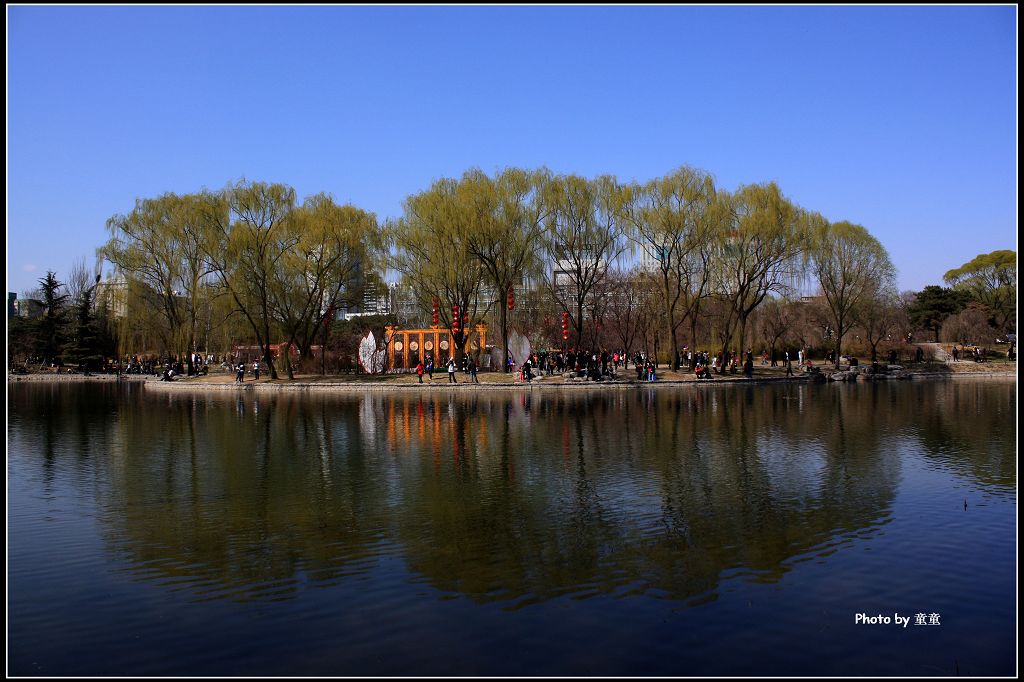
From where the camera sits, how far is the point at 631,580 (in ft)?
31.6

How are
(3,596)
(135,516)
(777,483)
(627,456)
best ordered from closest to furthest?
1. (3,596)
2. (135,516)
3. (777,483)
4. (627,456)

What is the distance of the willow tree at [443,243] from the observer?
1838 inches

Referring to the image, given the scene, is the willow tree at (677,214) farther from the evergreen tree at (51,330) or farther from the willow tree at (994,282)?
the evergreen tree at (51,330)

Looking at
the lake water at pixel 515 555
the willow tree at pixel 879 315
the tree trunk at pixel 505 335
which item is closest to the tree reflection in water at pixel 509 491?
the lake water at pixel 515 555

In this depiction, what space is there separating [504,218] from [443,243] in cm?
395

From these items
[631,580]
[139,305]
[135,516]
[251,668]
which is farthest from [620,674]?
[139,305]

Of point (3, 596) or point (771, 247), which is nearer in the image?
point (3, 596)

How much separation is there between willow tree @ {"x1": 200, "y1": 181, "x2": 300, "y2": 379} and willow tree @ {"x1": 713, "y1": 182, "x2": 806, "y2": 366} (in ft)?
87.5

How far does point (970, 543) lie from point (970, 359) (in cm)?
5949

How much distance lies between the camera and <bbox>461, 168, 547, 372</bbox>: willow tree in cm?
4678

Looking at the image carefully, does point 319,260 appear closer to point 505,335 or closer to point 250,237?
point 250,237

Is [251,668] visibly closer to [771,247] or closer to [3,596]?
[3,596]

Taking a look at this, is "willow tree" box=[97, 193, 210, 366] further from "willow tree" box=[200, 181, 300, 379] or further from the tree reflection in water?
the tree reflection in water

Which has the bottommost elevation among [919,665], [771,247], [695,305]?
[919,665]
